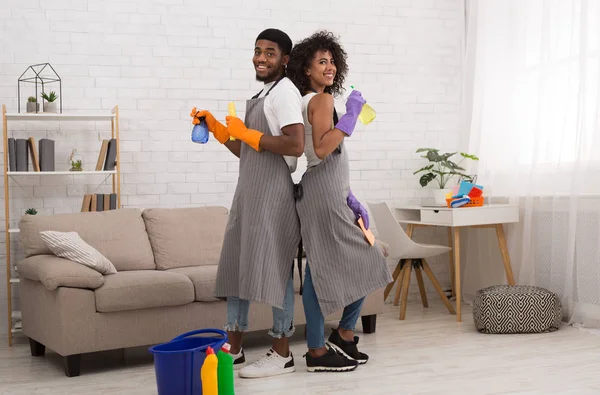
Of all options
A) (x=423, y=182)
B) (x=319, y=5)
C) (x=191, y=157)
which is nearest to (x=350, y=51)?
(x=319, y=5)

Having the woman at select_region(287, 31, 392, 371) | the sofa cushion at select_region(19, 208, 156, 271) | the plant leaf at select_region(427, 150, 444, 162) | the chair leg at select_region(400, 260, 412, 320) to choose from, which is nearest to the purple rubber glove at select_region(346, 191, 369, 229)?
the woman at select_region(287, 31, 392, 371)

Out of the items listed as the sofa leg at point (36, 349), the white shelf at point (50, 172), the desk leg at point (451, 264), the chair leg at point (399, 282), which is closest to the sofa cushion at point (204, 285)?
the sofa leg at point (36, 349)

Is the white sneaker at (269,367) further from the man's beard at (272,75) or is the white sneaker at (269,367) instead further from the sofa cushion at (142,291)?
the man's beard at (272,75)

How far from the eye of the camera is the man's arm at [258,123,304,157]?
322 cm

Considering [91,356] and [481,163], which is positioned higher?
[481,163]

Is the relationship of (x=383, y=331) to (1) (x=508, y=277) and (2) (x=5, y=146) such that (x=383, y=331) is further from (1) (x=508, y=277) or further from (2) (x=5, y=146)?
(2) (x=5, y=146)

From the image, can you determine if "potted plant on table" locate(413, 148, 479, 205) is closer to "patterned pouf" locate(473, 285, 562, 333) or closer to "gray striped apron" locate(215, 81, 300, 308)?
"patterned pouf" locate(473, 285, 562, 333)

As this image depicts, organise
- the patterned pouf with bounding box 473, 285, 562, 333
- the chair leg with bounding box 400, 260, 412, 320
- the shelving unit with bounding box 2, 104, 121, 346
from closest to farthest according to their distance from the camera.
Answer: the patterned pouf with bounding box 473, 285, 562, 333 → the shelving unit with bounding box 2, 104, 121, 346 → the chair leg with bounding box 400, 260, 412, 320

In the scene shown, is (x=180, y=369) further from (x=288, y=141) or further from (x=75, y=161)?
(x=75, y=161)

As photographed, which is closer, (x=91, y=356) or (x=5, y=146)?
(x=91, y=356)

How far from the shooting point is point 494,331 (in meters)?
4.36

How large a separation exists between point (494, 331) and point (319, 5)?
8.47ft

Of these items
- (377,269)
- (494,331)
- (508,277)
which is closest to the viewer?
(377,269)

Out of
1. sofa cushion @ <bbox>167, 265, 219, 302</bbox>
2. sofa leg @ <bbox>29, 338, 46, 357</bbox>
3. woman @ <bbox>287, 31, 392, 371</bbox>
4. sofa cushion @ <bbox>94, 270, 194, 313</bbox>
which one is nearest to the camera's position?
woman @ <bbox>287, 31, 392, 371</bbox>
